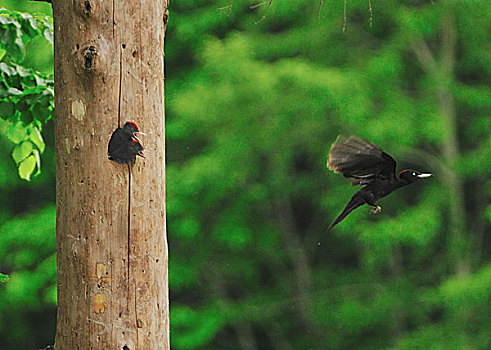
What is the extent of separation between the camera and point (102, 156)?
1.36 m

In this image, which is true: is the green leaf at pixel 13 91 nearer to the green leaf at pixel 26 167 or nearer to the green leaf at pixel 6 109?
the green leaf at pixel 6 109

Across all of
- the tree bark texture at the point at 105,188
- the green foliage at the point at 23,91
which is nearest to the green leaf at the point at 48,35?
the green foliage at the point at 23,91

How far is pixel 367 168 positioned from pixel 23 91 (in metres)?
1.41

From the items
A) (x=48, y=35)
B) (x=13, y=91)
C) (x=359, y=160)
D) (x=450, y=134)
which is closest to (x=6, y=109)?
(x=13, y=91)

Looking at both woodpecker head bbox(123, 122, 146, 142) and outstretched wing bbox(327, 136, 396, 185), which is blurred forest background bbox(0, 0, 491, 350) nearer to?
outstretched wing bbox(327, 136, 396, 185)

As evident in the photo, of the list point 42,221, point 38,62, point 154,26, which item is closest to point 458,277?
point 42,221

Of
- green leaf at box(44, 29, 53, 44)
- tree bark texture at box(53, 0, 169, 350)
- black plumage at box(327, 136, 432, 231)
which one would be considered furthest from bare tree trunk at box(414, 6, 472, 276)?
tree bark texture at box(53, 0, 169, 350)

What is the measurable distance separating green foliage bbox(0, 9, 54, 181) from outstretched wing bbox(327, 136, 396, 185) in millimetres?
1179

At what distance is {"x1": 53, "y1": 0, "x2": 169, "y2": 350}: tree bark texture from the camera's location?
134 cm

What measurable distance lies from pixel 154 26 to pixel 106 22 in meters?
0.11

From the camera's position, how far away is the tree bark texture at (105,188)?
134cm

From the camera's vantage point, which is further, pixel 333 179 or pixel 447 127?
pixel 333 179

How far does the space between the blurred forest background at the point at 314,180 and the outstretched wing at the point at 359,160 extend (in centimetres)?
293

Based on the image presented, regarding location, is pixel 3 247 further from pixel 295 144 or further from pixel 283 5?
pixel 283 5
